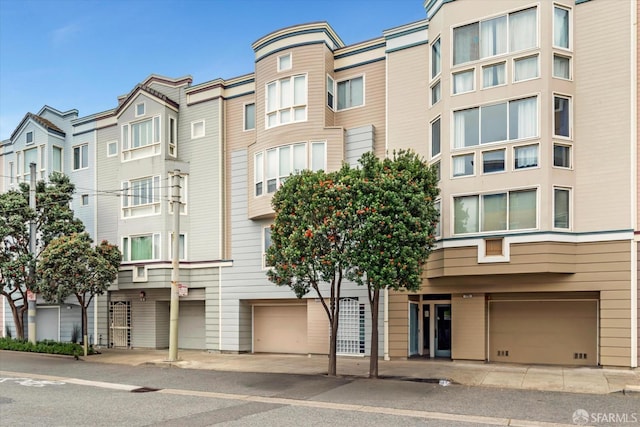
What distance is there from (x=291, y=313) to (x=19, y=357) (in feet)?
35.6

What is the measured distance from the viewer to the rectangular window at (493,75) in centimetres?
1705

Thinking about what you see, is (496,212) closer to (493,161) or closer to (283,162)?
(493,161)

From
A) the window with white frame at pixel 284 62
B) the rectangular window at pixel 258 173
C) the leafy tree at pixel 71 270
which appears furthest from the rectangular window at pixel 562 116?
the leafy tree at pixel 71 270

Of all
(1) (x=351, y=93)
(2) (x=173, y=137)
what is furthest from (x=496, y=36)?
(2) (x=173, y=137)

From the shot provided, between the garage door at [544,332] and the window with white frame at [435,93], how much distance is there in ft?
23.5

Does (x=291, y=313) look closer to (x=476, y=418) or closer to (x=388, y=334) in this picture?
(x=388, y=334)

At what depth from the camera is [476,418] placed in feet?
34.8

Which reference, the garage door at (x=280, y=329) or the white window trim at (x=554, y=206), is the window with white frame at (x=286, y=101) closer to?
the garage door at (x=280, y=329)

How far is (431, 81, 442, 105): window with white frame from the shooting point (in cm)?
1861

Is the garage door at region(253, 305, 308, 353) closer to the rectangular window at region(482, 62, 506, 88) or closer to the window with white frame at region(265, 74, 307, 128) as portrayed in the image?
the window with white frame at region(265, 74, 307, 128)

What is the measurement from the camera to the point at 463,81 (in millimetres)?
17781

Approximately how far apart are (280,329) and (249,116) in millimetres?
9122

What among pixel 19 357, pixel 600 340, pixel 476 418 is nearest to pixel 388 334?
pixel 600 340

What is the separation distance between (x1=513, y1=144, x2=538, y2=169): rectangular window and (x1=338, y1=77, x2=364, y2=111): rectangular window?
6.68 meters
